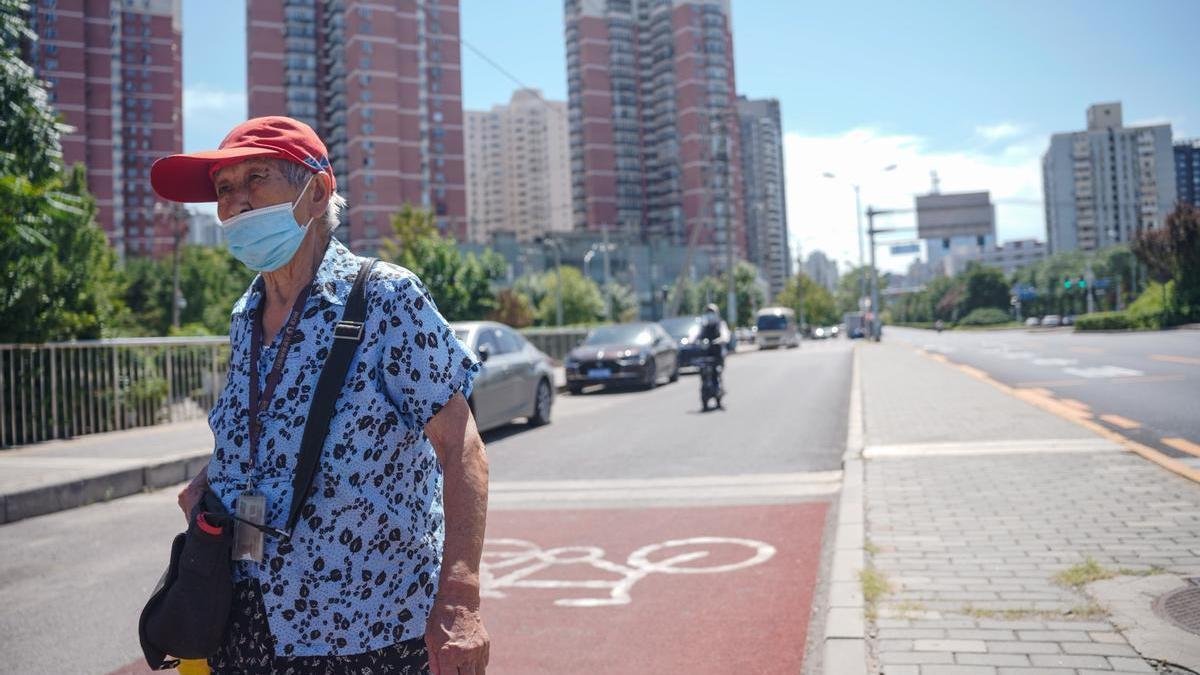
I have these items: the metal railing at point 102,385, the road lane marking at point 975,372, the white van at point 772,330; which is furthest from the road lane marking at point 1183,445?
the white van at point 772,330

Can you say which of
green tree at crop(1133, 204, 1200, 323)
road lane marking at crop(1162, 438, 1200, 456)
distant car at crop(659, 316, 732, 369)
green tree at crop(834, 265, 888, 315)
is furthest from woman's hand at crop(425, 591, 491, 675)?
green tree at crop(834, 265, 888, 315)

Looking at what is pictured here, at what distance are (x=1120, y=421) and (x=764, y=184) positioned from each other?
6833 inches

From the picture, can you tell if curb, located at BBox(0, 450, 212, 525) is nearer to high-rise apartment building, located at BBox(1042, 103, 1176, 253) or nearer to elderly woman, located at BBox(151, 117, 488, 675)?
elderly woman, located at BBox(151, 117, 488, 675)

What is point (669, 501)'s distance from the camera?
7.26 metres

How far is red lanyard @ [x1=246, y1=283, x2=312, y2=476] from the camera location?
1841mm

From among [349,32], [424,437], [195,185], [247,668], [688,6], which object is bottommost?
[247,668]

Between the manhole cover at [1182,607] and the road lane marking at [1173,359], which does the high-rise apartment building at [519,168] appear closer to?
the road lane marking at [1173,359]

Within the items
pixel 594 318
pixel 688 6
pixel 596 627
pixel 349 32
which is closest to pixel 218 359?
pixel 596 627

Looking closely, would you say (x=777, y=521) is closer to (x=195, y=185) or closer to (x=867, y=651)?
(x=867, y=651)

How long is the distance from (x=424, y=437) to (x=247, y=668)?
1.96 feet

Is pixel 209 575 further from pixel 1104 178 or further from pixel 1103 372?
pixel 1104 178

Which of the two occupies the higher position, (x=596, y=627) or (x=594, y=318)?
(x=594, y=318)

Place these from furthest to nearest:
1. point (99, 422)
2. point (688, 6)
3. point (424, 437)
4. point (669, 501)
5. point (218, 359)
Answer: point (688, 6) < point (218, 359) < point (99, 422) < point (669, 501) < point (424, 437)

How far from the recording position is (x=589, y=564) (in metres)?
5.36
